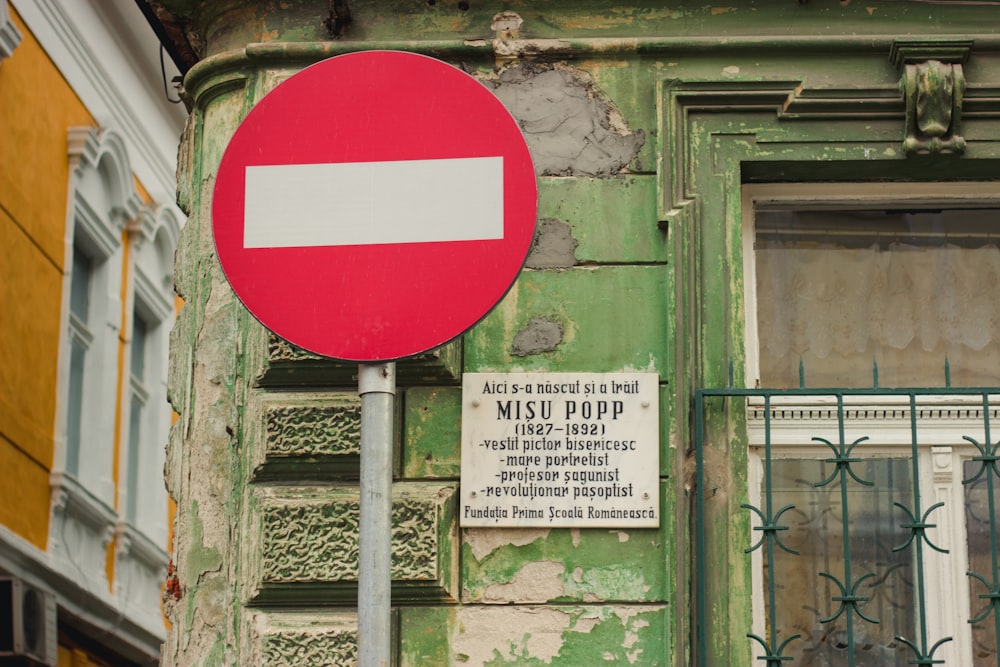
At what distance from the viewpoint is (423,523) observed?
184 inches

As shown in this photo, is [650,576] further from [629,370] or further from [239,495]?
[239,495]

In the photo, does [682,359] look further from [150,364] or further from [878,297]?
[150,364]

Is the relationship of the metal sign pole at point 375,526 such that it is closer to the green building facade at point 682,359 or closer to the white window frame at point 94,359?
the green building facade at point 682,359

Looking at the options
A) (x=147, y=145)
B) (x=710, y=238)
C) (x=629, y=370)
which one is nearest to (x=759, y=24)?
(x=710, y=238)

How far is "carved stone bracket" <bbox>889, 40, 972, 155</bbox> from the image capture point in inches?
195

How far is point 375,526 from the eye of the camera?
3.35 metres

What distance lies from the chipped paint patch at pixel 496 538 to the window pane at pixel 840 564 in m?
0.68

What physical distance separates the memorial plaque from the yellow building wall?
19.3 ft

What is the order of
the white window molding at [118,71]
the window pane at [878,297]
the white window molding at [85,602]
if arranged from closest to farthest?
1. the window pane at [878,297]
2. the white window molding at [85,602]
3. the white window molding at [118,71]

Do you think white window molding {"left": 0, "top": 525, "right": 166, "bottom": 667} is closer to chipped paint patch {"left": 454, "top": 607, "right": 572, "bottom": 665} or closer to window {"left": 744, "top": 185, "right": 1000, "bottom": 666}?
chipped paint patch {"left": 454, "top": 607, "right": 572, "bottom": 665}

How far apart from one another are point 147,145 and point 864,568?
9.43 meters

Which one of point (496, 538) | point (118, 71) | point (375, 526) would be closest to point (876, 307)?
point (496, 538)

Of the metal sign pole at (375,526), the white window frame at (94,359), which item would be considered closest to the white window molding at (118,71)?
the white window frame at (94,359)

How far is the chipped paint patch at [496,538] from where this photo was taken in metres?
4.68
